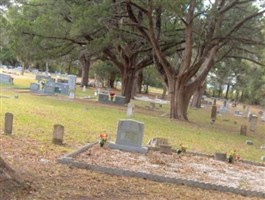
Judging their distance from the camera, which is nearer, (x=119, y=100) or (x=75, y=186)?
(x=75, y=186)

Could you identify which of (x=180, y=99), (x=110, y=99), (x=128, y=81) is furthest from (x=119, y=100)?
(x=180, y=99)

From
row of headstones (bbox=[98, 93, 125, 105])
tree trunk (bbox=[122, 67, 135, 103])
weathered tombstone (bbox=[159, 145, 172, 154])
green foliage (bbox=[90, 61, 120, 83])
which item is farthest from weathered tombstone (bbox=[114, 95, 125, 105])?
green foliage (bbox=[90, 61, 120, 83])

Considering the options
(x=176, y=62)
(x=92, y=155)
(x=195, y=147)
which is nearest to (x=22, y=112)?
(x=195, y=147)

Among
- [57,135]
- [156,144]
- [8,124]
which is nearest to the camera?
[57,135]

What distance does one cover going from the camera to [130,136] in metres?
10.8

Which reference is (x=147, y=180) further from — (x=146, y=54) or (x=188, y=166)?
(x=146, y=54)

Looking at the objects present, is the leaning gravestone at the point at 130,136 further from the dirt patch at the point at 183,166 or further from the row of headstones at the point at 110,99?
the row of headstones at the point at 110,99

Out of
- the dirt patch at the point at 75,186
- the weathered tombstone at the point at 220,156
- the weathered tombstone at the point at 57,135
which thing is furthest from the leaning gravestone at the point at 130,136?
the dirt patch at the point at 75,186

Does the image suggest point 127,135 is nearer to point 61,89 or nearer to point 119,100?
point 119,100

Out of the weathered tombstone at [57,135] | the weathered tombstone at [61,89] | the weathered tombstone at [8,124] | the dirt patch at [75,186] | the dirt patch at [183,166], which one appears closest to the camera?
the dirt patch at [75,186]

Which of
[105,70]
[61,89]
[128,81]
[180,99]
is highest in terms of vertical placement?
[105,70]

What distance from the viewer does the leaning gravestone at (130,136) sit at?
10672 millimetres

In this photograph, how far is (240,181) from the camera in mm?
8984

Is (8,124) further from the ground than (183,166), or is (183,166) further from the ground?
(8,124)
